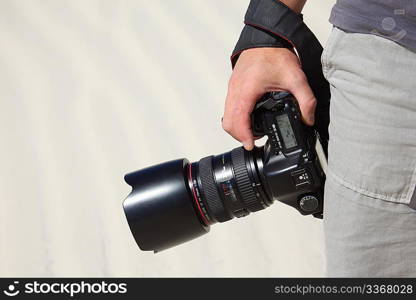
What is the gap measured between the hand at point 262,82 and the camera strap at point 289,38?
0.6 inches

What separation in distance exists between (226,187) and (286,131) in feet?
0.55

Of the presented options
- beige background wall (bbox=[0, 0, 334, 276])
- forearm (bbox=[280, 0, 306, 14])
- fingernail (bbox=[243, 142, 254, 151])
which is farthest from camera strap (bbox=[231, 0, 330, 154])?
beige background wall (bbox=[0, 0, 334, 276])

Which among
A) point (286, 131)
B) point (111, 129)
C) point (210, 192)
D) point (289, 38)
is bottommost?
point (111, 129)

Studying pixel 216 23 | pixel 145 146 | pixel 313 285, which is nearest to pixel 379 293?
pixel 313 285

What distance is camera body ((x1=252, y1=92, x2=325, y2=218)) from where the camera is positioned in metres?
0.93

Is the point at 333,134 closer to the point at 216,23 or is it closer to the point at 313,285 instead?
the point at 313,285

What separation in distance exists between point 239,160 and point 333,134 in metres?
0.27

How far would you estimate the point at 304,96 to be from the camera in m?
0.90

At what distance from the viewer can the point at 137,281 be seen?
1670 mm

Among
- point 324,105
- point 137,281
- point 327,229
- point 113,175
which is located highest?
point 324,105

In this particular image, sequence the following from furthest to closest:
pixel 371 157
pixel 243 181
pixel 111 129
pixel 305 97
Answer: pixel 111 129
pixel 243 181
pixel 305 97
pixel 371 157

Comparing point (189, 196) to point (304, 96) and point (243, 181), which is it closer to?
point (243, 181)

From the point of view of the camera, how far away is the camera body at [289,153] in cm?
93

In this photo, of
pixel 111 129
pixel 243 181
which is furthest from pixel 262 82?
pixel 111 129
